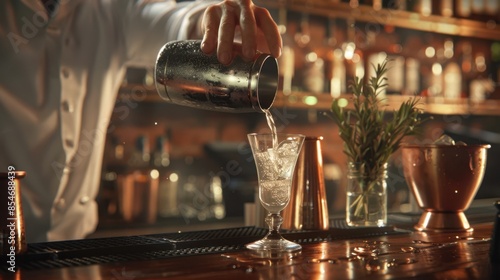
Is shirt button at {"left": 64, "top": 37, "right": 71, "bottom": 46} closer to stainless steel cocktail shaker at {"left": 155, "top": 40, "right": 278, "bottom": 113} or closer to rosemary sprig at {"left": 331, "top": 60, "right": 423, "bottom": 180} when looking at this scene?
stainless steel cocktail shaker at {"left": 155, "top": 40, "right": 278, "bottom": 113}

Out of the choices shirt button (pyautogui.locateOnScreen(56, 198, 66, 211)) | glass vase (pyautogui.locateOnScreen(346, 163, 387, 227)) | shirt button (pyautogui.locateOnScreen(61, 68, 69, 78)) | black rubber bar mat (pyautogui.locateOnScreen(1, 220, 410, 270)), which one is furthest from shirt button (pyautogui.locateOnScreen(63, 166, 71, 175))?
glass vase (pyautogui.locateOnScreen(346, 163, 387, 227))

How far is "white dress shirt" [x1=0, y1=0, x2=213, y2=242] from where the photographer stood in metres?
2.17

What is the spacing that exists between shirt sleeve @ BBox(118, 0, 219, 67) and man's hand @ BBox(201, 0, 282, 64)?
60 cm

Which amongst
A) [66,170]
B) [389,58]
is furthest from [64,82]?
[389,58]

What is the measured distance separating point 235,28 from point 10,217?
2.21ft

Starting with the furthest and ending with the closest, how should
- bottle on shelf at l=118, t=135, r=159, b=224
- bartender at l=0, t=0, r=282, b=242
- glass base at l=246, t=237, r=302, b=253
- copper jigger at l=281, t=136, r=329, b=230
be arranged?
bottle on shelf at l=118, t=135, r=159, b=224
bartender at l=0, t=0, r=282, b=242
copper jigger at l=281, t=136, r=329, b=230
glass base at l=246, t=237, r=302, b=253

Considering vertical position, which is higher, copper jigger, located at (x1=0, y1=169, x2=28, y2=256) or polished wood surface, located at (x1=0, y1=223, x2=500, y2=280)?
copper jigger, located at (x1=0, y1=169, x2=28, y2=256)

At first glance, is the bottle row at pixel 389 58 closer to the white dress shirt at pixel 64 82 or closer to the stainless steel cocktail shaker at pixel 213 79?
the white dress shirt at pixel 64 82

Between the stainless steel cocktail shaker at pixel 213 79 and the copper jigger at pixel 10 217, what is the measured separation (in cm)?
45

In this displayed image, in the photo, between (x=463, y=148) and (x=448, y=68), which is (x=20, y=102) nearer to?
(x=463, y=148)

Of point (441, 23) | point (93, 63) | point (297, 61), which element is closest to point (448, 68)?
point (441, 23)

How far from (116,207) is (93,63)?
0.94 metres

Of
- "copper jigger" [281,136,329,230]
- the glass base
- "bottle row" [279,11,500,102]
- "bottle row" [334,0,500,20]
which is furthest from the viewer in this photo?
"bottle row" [334,0,500,20]

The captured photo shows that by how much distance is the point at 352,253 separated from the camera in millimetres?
1234
